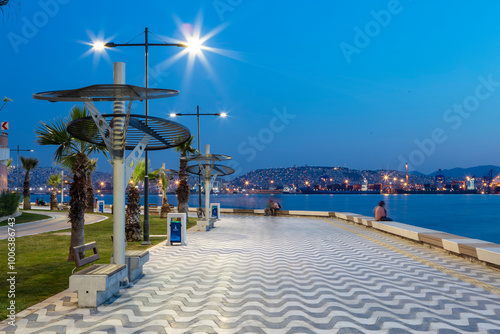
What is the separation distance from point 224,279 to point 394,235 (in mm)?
10711

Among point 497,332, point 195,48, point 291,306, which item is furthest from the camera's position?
point 195,48

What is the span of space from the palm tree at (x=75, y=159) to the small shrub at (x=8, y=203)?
14.2m

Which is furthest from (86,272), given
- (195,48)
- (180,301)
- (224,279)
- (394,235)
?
(394,235)

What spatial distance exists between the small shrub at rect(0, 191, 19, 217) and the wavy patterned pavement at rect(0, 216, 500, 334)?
16.2 m

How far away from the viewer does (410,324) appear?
5312mm

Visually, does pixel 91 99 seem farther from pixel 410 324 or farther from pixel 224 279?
pixel 410 324

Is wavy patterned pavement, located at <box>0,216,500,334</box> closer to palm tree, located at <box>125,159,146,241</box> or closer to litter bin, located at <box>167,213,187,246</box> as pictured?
litter bin, located at <box>167,213,187,246</box>

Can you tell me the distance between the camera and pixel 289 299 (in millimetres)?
6613

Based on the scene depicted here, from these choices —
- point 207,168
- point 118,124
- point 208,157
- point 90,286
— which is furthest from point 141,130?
point 207,168

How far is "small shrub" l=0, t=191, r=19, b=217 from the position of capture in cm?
2295

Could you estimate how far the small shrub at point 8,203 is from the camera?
22.9 m

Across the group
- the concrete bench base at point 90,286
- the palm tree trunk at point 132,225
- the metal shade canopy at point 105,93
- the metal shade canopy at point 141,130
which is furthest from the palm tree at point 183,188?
the concrete bench base at point 90,286

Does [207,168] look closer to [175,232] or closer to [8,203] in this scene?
[175,232]

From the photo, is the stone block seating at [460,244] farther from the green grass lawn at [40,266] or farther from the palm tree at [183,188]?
the palm tree at [183,188]
